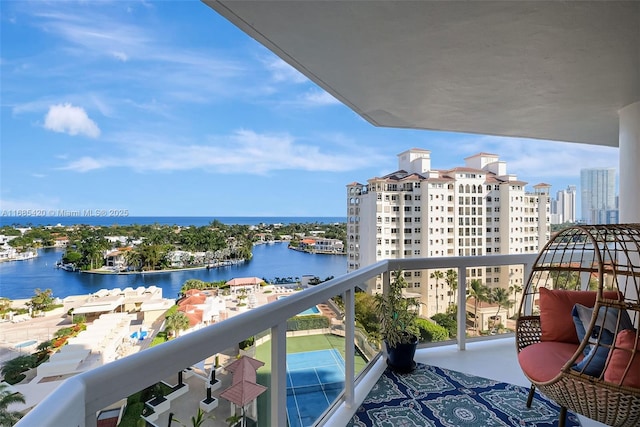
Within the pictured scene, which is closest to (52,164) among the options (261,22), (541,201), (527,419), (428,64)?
(261,22)

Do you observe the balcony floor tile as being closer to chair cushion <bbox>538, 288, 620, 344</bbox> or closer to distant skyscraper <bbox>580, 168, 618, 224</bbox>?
chair cushion <bbox>538, 288, 620, 344</bbox>

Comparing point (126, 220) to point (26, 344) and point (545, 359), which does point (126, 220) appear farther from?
point (545, 359)

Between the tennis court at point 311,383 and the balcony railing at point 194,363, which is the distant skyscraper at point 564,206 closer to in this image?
the balcony railing at point 194,363

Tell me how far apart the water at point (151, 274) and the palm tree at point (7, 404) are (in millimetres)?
1418

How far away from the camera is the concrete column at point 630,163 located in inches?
123

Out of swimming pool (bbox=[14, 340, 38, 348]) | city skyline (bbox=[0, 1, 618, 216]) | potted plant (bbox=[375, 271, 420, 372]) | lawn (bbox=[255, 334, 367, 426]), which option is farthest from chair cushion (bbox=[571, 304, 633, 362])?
swimming pool (bbox=[14, 340, 38, 348])

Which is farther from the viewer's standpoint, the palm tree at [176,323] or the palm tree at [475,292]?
the palm tree at [475,292]

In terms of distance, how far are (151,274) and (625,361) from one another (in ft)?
13.6

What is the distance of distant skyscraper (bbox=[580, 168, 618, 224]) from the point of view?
432 cm

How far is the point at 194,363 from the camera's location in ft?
4.13

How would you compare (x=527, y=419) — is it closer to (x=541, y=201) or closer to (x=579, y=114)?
(x=579, y=114)

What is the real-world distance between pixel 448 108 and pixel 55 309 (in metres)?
4.00

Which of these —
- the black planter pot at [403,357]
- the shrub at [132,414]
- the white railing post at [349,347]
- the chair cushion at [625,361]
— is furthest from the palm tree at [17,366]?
the chair cushion at [625,361]

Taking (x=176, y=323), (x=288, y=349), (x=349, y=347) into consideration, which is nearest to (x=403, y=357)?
(x=349, y=347)
